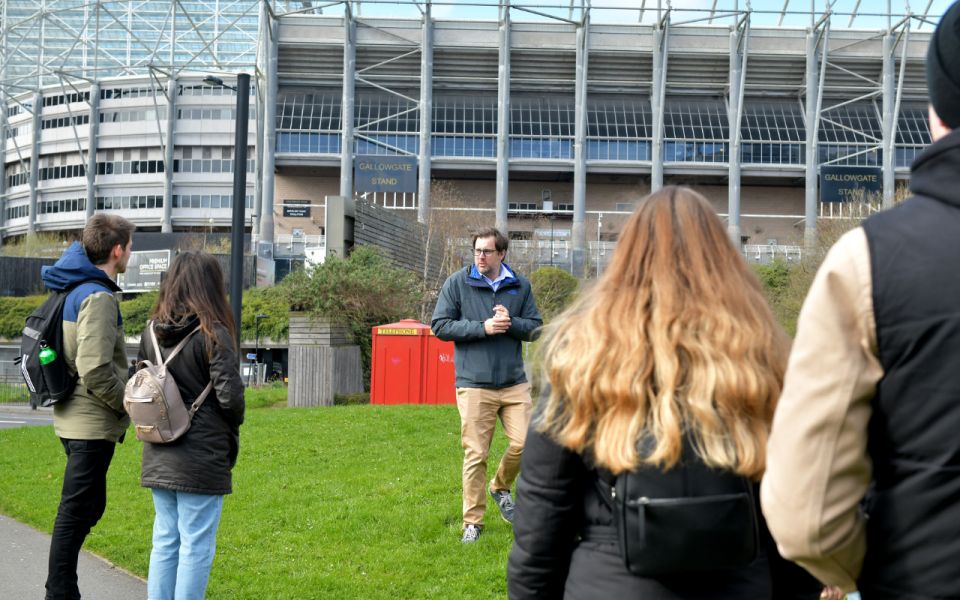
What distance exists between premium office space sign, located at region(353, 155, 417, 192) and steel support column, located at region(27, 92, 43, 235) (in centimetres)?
3110

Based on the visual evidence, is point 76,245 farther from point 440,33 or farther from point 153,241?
point 153,241

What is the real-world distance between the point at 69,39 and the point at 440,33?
38.8 m

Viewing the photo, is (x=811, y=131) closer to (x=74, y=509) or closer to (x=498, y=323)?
(x=498, y=323)

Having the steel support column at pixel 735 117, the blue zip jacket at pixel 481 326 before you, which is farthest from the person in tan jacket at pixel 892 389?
the steel support column at pixel 735 117

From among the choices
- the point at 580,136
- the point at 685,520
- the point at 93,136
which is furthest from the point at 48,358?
the point at 93,136

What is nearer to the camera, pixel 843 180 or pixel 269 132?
pixel 843 180

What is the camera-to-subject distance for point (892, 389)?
176 centimetres

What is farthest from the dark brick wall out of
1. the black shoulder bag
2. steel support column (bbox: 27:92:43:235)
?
steel support column (bbox: 27:92:43:235)

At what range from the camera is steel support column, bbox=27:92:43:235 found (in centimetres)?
7188

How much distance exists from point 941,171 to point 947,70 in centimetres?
19

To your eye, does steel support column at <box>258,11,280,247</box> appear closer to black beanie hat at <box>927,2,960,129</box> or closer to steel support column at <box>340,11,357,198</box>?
steel support column at <box>340,11,357,198</box>

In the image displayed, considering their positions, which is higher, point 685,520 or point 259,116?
point 259,116

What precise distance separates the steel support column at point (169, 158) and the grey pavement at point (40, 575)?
63.5 metres

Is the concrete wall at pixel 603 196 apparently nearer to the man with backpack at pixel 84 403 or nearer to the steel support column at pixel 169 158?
the steel support column at pixel 169 158
